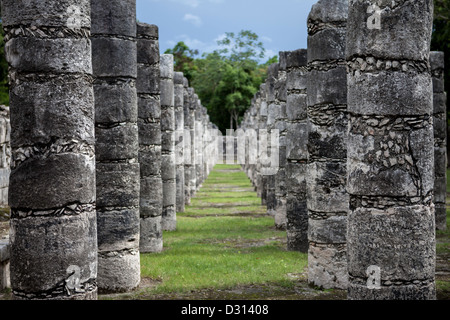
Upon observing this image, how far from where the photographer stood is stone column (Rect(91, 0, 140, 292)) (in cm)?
891

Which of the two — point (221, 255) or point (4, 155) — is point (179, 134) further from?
point (221, 255)

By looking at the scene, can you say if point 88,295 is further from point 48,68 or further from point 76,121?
point 48,68

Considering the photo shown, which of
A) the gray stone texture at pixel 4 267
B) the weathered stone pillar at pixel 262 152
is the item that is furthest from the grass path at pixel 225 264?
the weathered stone pillar at pixel 262 152

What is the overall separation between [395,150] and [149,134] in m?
6.85

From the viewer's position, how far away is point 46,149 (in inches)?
232

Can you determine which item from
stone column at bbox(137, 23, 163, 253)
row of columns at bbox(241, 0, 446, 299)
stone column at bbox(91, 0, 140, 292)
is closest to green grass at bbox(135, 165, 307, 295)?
stone column at bbox(137, 23, 163, 253)

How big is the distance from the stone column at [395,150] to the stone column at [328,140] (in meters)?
3.01

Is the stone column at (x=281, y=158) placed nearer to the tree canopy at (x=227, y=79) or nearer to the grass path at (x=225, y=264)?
the grass path at (x=225, y=264)

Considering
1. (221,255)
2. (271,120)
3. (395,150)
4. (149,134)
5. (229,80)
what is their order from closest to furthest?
(395,150), (221,255), (149,134), (271,120), (229,80)

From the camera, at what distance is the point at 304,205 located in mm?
11883

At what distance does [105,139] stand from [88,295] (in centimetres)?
318

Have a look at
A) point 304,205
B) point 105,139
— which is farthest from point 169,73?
point 105,139

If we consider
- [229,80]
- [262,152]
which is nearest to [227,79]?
[229,80]

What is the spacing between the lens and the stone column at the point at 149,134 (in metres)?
11.7
